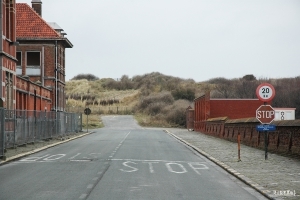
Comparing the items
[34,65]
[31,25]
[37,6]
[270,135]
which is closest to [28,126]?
[270,135]

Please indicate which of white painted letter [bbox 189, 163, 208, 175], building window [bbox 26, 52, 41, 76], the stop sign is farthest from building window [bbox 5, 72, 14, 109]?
building window [bbox 26, 52, 41, 76]

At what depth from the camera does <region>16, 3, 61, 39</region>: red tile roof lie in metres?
51.2

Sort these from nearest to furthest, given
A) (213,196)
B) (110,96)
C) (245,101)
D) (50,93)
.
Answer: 1. (213,196)
2. (50,93)
3. (245,101)
4. (110,96)

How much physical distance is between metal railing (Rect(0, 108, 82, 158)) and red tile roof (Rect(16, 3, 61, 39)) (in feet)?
29.4

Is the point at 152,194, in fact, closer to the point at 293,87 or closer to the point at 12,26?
the point at 12,26

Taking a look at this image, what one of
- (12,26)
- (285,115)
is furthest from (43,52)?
(285,115)

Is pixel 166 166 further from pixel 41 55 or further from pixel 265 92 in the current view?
pixel 41 55

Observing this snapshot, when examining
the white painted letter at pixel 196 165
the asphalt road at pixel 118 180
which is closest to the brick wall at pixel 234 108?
the asphalt road at pixel 118 180

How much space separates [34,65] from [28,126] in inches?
894

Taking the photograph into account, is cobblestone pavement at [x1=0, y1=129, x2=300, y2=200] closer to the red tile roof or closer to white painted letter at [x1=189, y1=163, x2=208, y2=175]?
white painted letter at [x1=189, y1=163, x2=208, y2=175]

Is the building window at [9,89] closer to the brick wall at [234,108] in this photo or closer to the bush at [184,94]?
the brick wall at [234,108]

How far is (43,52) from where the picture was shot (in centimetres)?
5131

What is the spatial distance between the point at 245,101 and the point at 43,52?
23120 mm

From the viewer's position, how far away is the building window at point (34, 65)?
2029 inches
